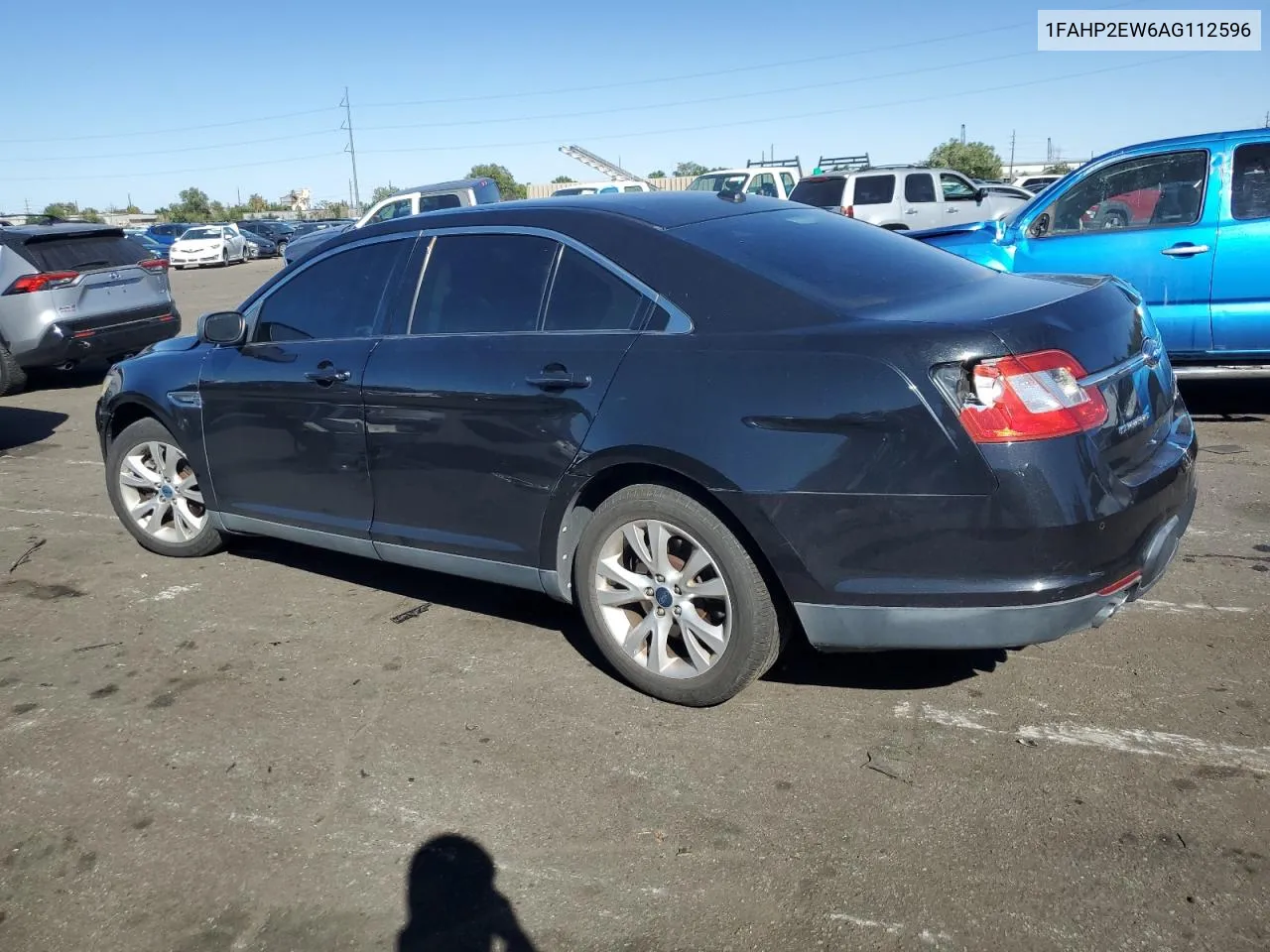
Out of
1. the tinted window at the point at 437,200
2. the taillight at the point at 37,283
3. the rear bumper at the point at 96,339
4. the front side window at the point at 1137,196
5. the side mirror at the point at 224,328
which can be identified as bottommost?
the rear bumper at the point at 96,339

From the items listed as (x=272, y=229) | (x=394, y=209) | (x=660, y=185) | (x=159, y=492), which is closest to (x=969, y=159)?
(x=660, y=185)

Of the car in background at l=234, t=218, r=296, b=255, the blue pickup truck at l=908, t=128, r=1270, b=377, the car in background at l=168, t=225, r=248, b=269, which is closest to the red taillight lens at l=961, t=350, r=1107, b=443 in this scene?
the blue pickup truck at l=908, t=128, r=1270, b=377

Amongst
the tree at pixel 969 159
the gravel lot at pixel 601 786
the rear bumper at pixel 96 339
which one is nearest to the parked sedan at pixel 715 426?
the gravel lot at pixel 601 786

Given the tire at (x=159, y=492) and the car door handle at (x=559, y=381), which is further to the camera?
the tire at (x=159, y=492)

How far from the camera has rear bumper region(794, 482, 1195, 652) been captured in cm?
315

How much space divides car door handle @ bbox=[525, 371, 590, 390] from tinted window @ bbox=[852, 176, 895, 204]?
16.8 meters

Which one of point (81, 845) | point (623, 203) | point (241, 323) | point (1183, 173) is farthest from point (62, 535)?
point (1183, 173)

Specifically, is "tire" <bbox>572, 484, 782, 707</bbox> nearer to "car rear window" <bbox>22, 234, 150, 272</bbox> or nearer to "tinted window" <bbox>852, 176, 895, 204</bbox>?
"car rear window" <bbox>22, 234, 150, 272</bbox>

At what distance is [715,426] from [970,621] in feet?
3.14

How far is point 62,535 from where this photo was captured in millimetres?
6242

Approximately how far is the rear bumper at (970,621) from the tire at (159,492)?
11.3ft

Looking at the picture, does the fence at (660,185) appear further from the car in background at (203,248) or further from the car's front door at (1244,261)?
the car's front door at (1244,261)

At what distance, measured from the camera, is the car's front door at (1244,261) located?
7.05 m

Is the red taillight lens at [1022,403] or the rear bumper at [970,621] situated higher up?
the red taillight lens at [1022,403]
